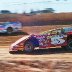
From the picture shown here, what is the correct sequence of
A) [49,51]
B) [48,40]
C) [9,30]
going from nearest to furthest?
[48,40], [49,51], [9,30]

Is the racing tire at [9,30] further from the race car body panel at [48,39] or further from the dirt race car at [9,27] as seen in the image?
the race car body panel at [48,39]

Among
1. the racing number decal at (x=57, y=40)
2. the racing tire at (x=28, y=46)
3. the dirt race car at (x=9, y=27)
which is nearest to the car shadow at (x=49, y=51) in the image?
the racing tire at (x=28, y=46)

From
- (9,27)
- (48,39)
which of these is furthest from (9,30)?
(48,39)

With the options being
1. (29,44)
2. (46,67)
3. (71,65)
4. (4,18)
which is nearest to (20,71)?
(46,67)

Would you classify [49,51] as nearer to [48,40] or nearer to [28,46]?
[48,40]

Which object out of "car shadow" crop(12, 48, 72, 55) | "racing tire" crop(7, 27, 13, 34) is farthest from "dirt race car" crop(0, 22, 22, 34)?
"car shadow" crop(12, 48, 72, 55)

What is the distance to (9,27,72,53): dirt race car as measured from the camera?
55.8ft

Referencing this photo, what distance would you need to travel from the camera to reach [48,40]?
1705cm

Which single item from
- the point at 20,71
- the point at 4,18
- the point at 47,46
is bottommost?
the point at 20,71

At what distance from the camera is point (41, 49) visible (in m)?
18.0

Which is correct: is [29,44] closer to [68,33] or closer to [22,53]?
[22,53]

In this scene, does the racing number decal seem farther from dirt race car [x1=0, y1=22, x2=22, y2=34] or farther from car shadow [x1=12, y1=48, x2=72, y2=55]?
dirt race car [x1=0, y1=22, x2=22, y2=34]

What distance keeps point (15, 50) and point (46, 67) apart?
5.82 meters

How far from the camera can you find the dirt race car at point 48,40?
55.8 feet
